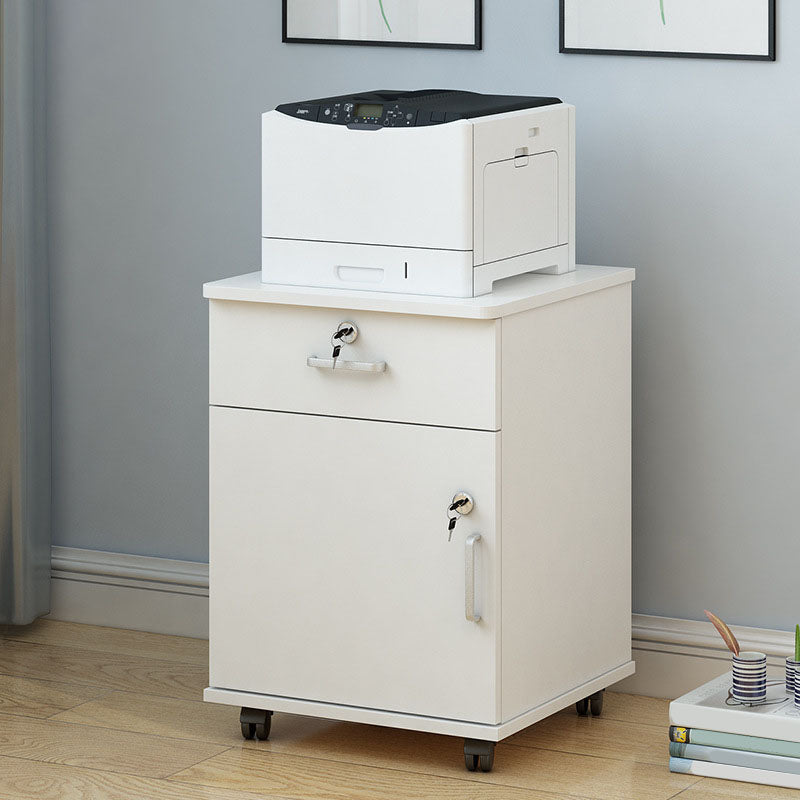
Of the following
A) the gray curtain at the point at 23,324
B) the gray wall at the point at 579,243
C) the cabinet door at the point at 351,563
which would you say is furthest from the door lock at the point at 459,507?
the gray curtain at the point at 23,324

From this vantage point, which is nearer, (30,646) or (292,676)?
(292,676)

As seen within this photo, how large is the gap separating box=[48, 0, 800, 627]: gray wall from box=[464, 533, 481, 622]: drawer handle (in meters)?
0.54

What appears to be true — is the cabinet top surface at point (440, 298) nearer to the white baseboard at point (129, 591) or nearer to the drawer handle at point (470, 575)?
the drawer handle at point (470, 575)

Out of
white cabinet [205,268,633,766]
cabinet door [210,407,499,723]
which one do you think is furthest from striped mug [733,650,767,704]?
cabinet door [210,407,499,723]

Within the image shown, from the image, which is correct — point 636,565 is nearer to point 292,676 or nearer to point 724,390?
point 724,390

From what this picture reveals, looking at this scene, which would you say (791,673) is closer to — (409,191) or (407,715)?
(407,715)

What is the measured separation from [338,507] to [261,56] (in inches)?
36.7

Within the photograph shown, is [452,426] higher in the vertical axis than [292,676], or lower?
higher

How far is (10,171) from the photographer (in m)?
3.04

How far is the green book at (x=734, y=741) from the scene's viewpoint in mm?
2403

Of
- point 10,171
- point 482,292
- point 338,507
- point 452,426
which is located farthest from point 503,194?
point 10,171

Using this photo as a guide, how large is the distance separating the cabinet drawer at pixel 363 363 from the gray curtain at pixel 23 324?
0.71 metres

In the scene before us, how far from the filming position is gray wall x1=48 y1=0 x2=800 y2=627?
269 cm

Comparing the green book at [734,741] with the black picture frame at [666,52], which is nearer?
the green book at [734,741]
